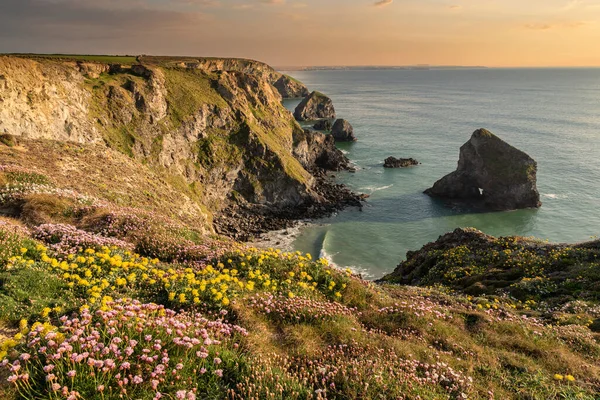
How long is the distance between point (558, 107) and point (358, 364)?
228629 mm

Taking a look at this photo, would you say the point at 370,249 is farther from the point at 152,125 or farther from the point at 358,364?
the point at 358,364

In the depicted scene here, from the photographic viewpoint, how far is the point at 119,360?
5.83 m

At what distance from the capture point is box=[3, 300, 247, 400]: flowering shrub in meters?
5.32

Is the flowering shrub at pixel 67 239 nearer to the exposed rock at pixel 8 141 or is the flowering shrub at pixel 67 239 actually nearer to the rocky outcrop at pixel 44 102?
the exposed rock at pixel 8 141

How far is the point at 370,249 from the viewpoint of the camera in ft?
189

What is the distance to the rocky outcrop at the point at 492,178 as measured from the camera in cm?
7294

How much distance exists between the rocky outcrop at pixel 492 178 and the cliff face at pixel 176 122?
3045 centimetres

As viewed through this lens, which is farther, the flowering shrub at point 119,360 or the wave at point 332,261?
the wave at point 332,261

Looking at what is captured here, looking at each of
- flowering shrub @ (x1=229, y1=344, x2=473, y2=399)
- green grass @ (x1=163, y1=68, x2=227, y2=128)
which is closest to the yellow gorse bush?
flowering shrub @ (x1=229, y1=344, x2=473, y2=399)

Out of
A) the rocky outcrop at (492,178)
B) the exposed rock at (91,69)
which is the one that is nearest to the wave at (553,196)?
the rocky outcrop at (492,178)

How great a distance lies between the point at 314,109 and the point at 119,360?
618 ft

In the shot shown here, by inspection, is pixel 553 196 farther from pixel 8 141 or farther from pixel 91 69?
pixel 91 69

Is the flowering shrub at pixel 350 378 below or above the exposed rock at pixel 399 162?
above

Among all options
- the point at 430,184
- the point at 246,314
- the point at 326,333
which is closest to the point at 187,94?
the point at 430,184
